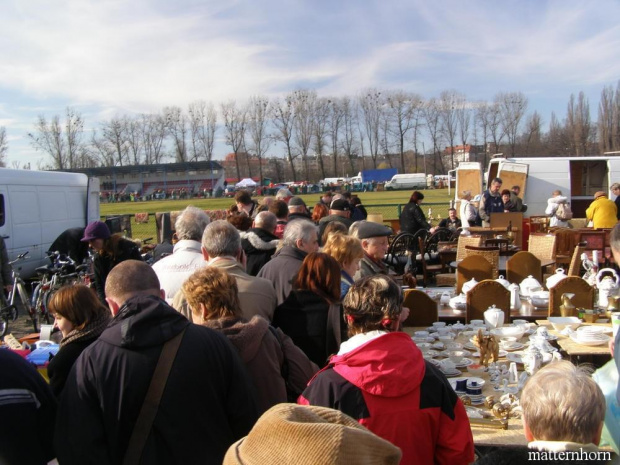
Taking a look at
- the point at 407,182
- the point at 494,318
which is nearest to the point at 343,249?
the point at 494,318

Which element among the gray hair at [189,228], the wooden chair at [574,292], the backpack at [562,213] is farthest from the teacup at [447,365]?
the backpack at [562,213]

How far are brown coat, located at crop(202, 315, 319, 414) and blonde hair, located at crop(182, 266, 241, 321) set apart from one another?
0.05m

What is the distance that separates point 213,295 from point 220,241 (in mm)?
1001

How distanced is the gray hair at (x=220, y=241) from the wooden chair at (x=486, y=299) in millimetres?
2255

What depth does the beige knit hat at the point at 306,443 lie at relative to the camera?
909 mm

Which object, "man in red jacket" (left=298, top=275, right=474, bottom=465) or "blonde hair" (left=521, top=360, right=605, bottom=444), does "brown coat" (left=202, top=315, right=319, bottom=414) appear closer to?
"man in red jacket" (left=298, top=275, right=474, bottom=465)

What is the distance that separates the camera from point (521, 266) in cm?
609

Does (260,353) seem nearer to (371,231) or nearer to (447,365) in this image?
(447,365)

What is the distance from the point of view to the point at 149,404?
1.88 m

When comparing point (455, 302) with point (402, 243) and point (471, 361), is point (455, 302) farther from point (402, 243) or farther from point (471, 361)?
point (402, 243)

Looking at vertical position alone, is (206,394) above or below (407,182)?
below

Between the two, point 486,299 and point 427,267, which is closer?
point 486,299

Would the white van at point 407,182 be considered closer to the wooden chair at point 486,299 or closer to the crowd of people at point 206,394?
the wooden chair at point 486,299

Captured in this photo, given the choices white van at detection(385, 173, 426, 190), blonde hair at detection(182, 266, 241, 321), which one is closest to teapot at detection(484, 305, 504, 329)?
blonde hair at detection(182, 266, 241, 321)
